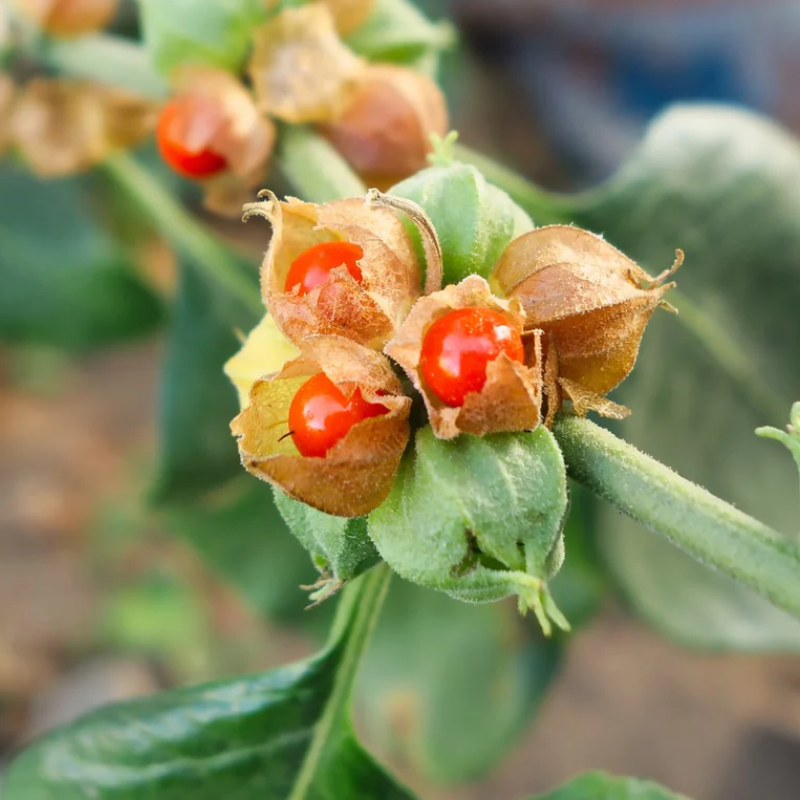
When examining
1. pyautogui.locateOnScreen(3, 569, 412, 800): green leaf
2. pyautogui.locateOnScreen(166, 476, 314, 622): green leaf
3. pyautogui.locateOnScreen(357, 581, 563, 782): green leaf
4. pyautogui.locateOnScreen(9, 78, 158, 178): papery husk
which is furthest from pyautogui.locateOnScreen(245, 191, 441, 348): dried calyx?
pyautogui.locateOnScreen(357, 581, 563, 782): green leaf

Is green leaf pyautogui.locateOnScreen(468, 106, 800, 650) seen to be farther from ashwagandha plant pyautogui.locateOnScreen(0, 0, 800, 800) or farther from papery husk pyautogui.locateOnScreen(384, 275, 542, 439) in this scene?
papery husk pyautogui.locateOnScreen(384, 275, 542, 439)

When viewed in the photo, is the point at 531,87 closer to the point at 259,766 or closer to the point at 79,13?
the point at 79,13

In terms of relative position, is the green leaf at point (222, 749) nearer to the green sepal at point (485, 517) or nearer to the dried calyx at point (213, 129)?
the green sepal at point (485, 517)

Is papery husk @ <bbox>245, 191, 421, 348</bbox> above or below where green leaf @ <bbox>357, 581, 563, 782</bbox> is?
above

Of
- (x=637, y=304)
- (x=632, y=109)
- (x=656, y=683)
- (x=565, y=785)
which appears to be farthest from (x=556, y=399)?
(x=632, y=109)

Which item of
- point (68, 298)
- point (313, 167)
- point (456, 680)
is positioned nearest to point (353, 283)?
point (313, 167)
